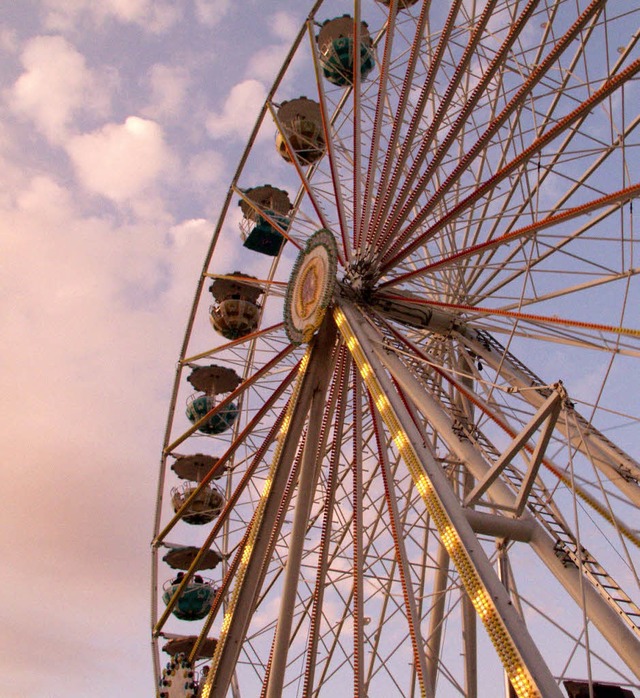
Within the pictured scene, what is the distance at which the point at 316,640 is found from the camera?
10.7m

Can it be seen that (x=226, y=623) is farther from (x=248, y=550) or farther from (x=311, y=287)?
(x=311, y=287)

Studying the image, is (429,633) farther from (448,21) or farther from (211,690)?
(448,21)

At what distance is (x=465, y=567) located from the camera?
6711 millimetres

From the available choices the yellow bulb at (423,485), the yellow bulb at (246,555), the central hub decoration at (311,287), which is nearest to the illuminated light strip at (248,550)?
the yellow bulb at (246,555)

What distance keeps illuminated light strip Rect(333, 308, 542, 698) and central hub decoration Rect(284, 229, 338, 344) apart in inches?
119

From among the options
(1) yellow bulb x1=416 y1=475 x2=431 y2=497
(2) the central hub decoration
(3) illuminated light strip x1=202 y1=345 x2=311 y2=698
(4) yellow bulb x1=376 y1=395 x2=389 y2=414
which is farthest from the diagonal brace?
(2) the central hub decoration

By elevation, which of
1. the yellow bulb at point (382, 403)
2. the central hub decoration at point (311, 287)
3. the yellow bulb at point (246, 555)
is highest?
the central hub decoration at point (311, 287)

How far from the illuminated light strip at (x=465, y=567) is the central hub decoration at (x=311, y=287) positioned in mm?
3027

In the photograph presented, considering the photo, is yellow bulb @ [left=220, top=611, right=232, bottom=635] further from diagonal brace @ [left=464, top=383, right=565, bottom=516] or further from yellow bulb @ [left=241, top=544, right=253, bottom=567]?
diagonal brace @ [left=464, top=383, right=565, bottom=516]

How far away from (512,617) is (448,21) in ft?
27.3

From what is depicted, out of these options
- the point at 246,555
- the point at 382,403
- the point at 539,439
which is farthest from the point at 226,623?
the point at 539,439

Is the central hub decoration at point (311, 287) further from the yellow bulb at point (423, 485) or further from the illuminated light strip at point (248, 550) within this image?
the yellow bulb at point (423, 485)

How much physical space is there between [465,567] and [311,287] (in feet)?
23.2

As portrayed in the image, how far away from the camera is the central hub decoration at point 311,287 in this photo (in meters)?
12.3
